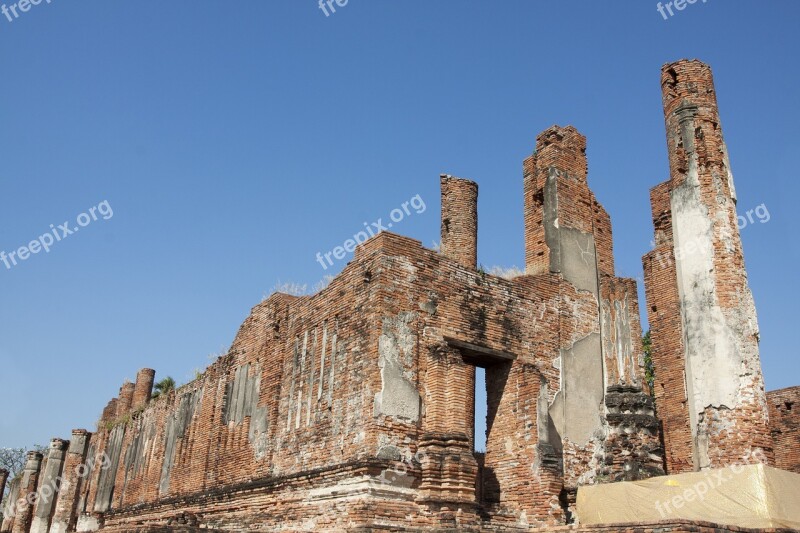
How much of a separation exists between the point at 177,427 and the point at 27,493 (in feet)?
59.9

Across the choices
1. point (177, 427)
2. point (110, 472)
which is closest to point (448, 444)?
point (177, 427)

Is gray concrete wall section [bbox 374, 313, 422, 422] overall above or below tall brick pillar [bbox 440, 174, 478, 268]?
below

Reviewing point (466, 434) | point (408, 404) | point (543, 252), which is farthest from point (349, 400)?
point (543, 252)

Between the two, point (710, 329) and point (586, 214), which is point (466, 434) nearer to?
point (710, 329)

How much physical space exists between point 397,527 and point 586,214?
7471mm

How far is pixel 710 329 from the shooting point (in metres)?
11.2

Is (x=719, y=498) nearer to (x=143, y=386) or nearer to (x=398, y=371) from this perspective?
(x=398, y=371)

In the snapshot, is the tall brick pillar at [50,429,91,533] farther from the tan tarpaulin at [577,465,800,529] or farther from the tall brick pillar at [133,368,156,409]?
the tan tarpaulin at [577,465,800,529]

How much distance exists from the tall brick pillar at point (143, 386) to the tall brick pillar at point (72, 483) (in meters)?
2.49

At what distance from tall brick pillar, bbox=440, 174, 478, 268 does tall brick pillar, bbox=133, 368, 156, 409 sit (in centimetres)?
1727

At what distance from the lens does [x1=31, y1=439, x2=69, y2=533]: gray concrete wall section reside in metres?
29.7

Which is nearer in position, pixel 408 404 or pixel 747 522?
pixel 747 522

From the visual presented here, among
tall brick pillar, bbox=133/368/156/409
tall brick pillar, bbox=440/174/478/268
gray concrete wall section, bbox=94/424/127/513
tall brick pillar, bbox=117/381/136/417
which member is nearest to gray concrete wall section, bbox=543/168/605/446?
tall brick pillar, bbox=440/174/478/268

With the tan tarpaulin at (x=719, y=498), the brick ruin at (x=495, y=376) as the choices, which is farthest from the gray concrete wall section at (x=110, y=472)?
the tan tarpaulin at (x=719, y=498)
